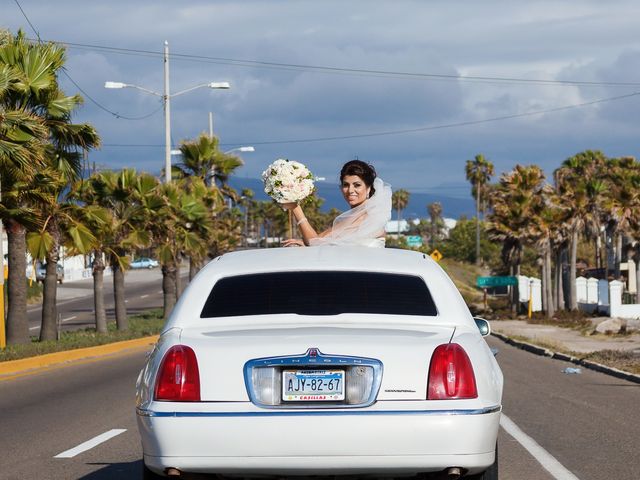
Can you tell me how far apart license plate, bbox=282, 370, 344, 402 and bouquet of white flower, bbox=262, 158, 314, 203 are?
3425mm

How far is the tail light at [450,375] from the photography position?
6.03 metres

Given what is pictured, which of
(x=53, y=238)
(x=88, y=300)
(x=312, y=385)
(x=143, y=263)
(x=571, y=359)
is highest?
(x=53, y=238)

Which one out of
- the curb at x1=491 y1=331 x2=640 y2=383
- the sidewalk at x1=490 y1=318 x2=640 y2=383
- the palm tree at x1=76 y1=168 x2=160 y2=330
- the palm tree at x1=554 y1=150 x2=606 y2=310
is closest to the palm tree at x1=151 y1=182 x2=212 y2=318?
the palm tree at x1=76 y1=168 x2=160 y2=330

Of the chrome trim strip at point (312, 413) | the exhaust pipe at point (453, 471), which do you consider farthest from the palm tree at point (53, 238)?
the exhaust pipe at point (453, 471)

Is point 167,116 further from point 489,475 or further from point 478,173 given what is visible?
point 478,173

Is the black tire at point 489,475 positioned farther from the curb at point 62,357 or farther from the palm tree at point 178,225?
the palm tree at point 178,225

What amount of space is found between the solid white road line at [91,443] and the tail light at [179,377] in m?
4.81

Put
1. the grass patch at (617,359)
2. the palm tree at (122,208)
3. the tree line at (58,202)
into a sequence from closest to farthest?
the grass patch at (617,359) → the tree line at (58,202) → the palm tree at (122,208)

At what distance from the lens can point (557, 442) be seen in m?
11.5

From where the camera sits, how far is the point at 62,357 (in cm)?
2492

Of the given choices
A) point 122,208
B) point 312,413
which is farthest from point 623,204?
point 312,413

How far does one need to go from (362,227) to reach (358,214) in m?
0.11

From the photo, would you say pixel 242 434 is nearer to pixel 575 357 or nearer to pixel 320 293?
pixel 320 293

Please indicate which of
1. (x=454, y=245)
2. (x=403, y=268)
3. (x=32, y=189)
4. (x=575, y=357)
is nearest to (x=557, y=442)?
(x=403, y=268)
